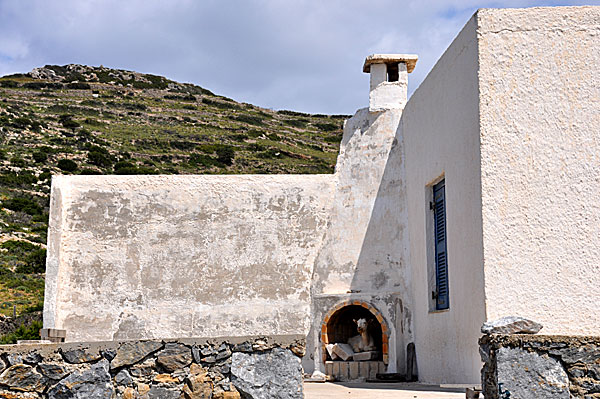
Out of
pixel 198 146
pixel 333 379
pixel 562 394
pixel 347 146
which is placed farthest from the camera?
pixel 198 146

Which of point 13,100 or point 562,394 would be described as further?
point 13,100

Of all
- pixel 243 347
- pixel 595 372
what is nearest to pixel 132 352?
pixel 243 347

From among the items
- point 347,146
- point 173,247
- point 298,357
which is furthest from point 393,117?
point 298,357

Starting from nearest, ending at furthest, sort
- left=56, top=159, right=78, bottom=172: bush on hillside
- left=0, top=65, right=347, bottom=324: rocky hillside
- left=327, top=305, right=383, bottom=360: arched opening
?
left=327, top=305, right=383, bottom=360: arched opening → left=0, top=65, right=347, bottom=324: rocky hillside → left=56, top=159, right=78, bottom=172: bush on hillside

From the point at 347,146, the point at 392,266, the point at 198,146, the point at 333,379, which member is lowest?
the point at 333,379

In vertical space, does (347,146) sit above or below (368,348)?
above

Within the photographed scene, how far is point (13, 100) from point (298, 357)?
128ft

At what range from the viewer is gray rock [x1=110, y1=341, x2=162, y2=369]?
5.08 m

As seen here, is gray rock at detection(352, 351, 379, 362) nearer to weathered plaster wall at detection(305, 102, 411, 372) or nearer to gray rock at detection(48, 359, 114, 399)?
weathered plaster wall at detection(305, 102, 411, 372)

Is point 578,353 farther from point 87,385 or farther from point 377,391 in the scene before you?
point 377,391

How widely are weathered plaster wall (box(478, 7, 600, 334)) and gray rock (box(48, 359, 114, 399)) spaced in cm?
481

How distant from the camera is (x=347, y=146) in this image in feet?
43.1

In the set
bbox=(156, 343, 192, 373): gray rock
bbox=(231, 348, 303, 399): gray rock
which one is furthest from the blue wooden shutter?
bbox=(156, 343, 192, 373): gray rock

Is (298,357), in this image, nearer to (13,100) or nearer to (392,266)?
(392,266)
